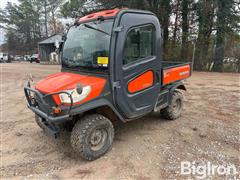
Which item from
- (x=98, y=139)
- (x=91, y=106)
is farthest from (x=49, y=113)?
(x=98, y=139)

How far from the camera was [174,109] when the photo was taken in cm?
422

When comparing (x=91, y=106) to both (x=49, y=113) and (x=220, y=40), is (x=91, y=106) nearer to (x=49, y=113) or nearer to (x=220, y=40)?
(x=49, y=113)

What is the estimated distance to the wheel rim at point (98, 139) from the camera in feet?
9.27

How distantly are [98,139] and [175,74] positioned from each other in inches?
84.1

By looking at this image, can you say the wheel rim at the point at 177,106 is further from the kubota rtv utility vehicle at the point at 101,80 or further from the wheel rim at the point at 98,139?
the wheel rim at the point at 98,139

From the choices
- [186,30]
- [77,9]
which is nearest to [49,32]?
[77,9]

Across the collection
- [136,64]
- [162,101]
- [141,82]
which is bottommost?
[162,101]

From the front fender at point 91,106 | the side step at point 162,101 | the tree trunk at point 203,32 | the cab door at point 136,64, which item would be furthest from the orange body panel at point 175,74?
the tree trunk at point 203,32

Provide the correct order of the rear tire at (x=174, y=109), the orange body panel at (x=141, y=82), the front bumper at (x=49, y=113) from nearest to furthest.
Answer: the front bumper at (x=49, y=113), the orange body panel at (x=141, y=82), the rear tire at (x=174, y=109)

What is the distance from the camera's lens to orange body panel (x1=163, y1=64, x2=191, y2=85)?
3.73 meters

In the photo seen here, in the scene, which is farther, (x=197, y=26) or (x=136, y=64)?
(x=197, y=26)

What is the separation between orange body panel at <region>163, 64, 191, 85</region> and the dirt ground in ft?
3.04

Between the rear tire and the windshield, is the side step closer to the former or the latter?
the rear tire

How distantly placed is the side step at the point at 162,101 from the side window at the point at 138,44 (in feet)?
2.99
